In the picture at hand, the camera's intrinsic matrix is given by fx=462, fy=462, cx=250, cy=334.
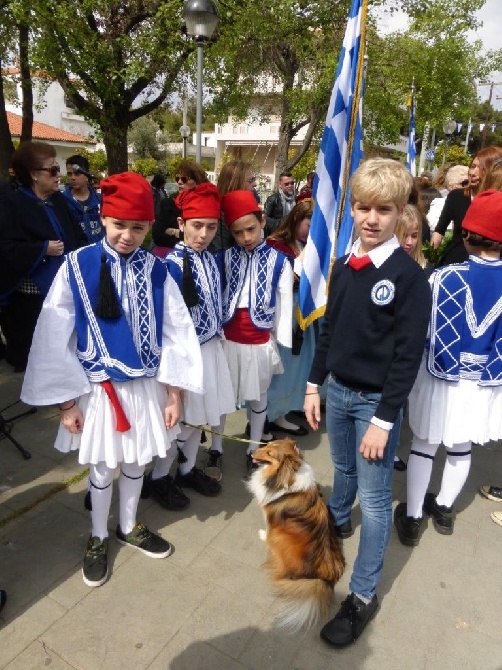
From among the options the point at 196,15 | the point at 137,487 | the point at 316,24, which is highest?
the point at 316,24

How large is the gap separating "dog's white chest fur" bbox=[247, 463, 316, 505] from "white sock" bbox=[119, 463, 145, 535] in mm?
629

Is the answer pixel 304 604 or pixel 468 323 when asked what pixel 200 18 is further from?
pixel 304 604

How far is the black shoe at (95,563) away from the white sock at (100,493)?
40mm

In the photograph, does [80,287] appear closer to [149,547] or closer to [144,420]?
[144,420]

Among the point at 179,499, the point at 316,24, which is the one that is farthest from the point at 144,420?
the point at 316,24

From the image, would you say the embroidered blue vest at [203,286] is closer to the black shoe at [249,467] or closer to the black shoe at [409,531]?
the black shoe at [249,467]

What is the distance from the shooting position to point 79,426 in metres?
2.25

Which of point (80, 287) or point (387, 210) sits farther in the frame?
point (80, 287)

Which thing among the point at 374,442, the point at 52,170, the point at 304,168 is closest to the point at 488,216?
the point at 374,442

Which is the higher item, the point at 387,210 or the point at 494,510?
the point at 387,210

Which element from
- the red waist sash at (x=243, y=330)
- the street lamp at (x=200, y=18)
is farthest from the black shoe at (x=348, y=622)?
the street lamp at (x=200, y=18)

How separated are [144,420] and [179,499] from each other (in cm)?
Result: 93

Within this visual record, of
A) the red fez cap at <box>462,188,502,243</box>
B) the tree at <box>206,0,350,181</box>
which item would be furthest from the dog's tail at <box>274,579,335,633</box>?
the tree at <box>206,0,350,181</box>

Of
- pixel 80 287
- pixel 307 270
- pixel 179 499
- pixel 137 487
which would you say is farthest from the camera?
pixel 307 270
